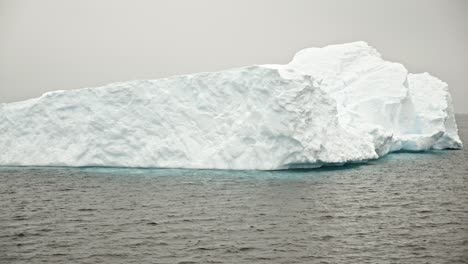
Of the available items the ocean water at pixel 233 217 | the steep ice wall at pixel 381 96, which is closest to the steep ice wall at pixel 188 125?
the ocean water at pixel 233 217

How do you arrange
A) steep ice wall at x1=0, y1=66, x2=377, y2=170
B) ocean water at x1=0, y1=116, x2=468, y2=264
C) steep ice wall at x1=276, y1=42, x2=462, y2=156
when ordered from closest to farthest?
ocean water at x1=0, y1=116, x2=468, y2=264, steep ice wall at x1=0, y1=66, x2=377, y2=170, steep ice wall at x1=276, y1=42, x2=462, y2=156

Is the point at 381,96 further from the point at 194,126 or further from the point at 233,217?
the point at 233,217

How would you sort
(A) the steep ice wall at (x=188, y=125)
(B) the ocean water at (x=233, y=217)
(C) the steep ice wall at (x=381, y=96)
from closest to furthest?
(B) the ocean water at (x=233, y=217) < (A) the steep ice wall at (x=188, y=125) < (C) the steep ice wall at (x=381, y=96)

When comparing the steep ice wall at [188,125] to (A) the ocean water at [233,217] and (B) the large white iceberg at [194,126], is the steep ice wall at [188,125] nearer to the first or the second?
(B) the large white iceberg at [194,126]

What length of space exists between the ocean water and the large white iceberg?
45.7 inches

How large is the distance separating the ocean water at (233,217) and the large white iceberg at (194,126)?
1.16 meters

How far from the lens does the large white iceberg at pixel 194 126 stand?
2503 centimetres

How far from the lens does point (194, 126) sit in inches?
1043

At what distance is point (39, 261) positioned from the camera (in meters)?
11.8

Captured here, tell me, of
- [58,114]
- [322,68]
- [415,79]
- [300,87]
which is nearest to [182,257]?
[300,87]

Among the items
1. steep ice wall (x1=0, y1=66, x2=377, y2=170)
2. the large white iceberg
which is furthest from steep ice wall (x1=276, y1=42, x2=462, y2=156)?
steep ice wall (x1=0, y1=66, x2=377, y2=170)

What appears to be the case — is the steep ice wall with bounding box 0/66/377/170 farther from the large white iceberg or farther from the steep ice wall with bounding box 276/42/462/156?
the steep ice wall with bounding box 276/42/462/156

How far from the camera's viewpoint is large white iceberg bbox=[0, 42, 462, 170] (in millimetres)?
25031

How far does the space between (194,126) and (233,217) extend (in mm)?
11216
